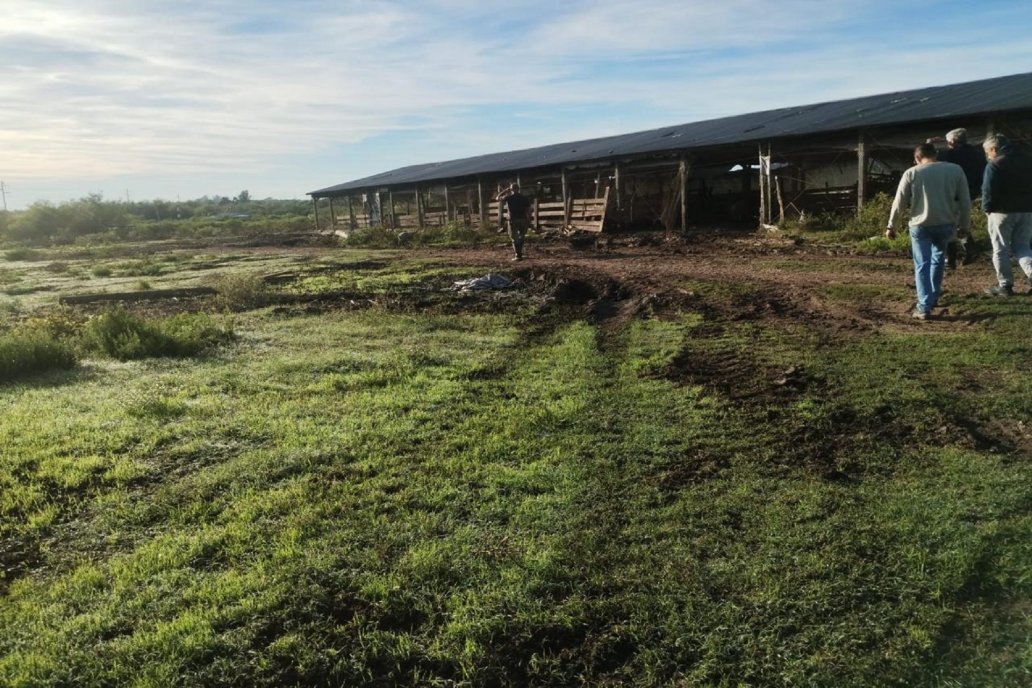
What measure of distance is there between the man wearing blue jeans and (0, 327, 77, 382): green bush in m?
8.82

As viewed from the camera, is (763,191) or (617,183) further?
(617,183)

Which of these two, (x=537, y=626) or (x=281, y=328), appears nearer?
(x=537, y=626)

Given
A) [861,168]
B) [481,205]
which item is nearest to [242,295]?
[861,168]

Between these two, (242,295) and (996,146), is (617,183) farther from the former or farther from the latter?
(996,146)

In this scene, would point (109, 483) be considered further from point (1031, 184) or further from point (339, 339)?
point (1031, 184)

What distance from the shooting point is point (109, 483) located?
4.38m

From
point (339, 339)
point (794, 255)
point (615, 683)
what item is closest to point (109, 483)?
point (615, 683)

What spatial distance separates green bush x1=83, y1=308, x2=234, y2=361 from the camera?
812 cm

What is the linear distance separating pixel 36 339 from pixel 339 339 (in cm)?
333

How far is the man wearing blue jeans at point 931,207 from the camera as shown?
6.54 m

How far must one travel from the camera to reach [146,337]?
8.31m

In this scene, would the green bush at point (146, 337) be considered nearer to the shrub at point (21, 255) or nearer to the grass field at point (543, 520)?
the grass field at point (543, 520)

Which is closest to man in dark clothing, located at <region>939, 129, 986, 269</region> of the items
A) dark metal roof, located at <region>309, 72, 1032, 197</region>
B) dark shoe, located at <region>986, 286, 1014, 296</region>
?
dark shoe, located at <region>986, 286, 1014, 296</region>

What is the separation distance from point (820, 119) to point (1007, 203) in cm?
1285
